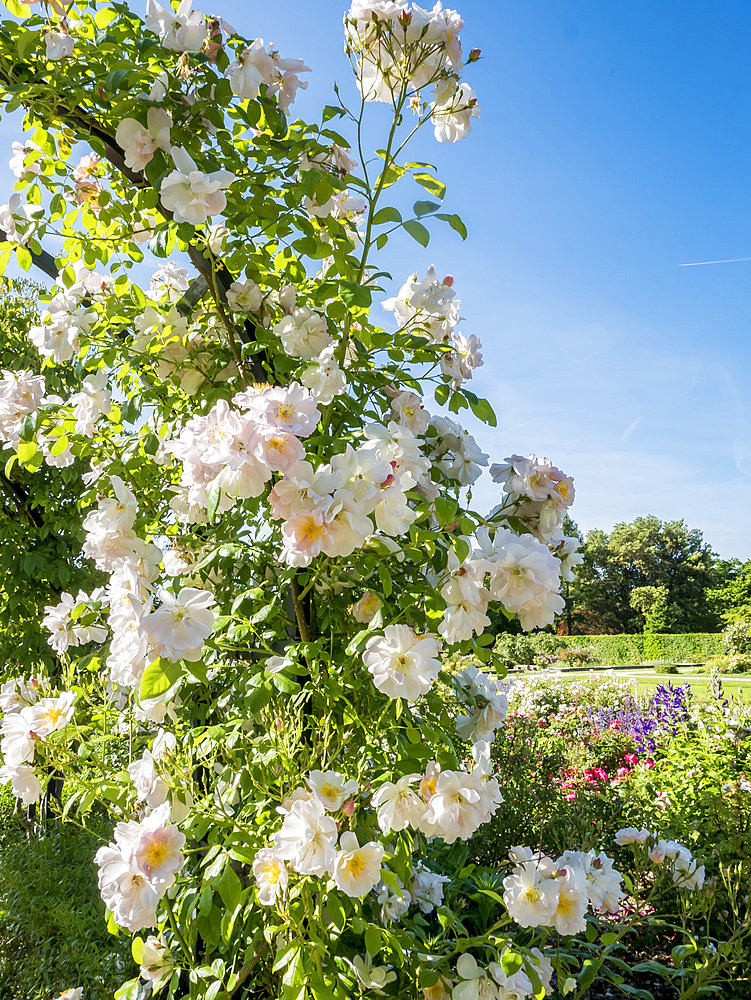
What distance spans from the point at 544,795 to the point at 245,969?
188cm

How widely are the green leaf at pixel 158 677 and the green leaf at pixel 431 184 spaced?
3.26 feet

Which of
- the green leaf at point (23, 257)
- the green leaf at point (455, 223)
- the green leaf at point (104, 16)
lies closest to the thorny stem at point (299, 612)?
the green leaf at point (455, 223)

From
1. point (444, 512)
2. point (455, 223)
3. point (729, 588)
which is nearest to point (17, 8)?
point (455, 223)

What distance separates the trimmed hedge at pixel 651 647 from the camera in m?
22.8

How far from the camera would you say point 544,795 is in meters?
2.87

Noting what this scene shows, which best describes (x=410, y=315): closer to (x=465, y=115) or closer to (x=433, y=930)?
(x=465, y=115)

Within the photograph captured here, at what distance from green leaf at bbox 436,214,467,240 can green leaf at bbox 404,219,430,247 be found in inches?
2.5

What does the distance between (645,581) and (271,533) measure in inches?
1596

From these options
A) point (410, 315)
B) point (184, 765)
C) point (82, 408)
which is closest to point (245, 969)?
point (184, 765)

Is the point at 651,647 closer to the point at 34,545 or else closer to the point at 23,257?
the point at 34,545

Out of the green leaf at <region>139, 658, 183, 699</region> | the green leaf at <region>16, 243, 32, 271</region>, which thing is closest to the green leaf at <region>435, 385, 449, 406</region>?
the green leaf at <region>139, 658, 183, 699</region>

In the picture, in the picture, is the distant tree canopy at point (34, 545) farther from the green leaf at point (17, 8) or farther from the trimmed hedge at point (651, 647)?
the trimmed hedge at point (651, 647)

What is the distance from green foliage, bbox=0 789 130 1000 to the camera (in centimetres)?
195

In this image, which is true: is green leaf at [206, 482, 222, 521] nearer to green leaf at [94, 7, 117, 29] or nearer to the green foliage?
green leaf at [94, 7, 117, 29]
